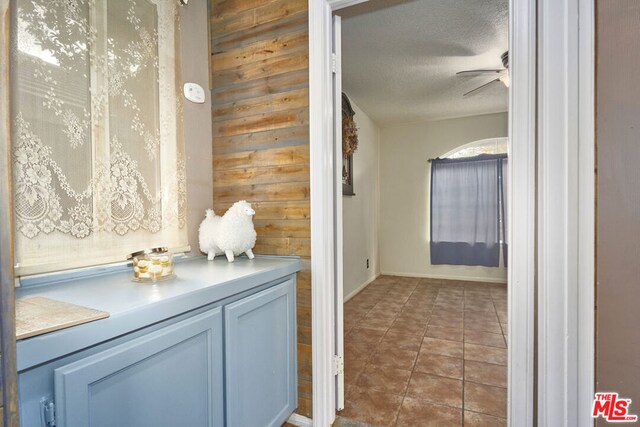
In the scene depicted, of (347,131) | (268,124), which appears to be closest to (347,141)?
(347,131)

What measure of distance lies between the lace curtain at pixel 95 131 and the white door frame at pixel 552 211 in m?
1.51

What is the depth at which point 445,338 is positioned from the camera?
265cm

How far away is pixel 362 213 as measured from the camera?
14.4 feet

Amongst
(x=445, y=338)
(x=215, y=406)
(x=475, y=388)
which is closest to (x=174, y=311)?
(x=215, y=406)

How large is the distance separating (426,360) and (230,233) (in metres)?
1.70

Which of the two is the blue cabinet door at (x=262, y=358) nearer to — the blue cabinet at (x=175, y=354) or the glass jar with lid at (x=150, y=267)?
the blue cabinet at (x=175, y=354)

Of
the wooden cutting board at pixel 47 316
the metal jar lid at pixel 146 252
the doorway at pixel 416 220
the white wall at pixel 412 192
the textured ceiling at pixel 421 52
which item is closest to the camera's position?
the wooden cutting board at pixel 47 316

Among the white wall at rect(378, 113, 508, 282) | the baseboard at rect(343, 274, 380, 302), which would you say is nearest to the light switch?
the baseboard at rect(343, 274, 380, 302)

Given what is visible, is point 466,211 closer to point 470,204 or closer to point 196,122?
point 470,204

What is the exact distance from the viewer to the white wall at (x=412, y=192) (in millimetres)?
4777

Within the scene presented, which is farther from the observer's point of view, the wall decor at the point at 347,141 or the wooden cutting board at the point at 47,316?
the wall decor at the point at 347,141

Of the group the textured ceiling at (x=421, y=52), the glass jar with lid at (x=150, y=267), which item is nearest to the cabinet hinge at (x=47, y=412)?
the glass jar with lid at (x=150, y=267)

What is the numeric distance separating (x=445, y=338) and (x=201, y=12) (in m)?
2.86

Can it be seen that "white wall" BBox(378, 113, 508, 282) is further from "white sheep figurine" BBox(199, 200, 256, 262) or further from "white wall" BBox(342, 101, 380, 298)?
"white sheep figurine" BBox(199, 200, 256, 262)
